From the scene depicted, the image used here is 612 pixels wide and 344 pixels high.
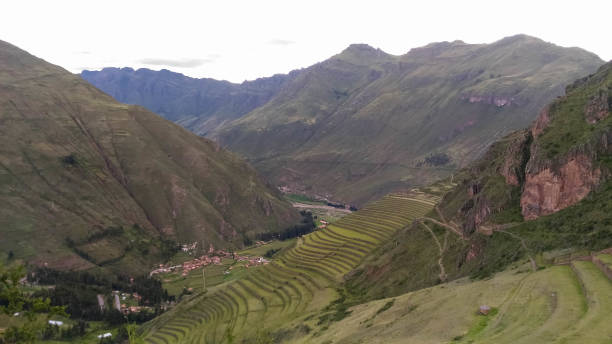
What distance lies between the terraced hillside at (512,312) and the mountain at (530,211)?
7371 millimetres

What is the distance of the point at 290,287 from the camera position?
107062 mm

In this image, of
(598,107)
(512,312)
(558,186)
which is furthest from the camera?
(598,107)

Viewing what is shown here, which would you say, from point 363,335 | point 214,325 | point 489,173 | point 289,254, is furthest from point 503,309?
point 289,254

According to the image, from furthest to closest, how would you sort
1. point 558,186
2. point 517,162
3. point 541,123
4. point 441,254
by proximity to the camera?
point 441,254, point 541,123, point 517,162, point 558,186

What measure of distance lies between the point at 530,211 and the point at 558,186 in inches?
237

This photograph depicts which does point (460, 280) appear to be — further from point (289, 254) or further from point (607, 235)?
point (289, 254)

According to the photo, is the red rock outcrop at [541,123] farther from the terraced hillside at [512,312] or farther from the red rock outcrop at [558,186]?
the terraced hillside at [512,312]

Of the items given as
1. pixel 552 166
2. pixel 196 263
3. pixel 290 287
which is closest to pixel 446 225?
pixel 552 166

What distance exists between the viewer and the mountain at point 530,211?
5791 cm

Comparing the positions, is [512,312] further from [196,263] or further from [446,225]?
[196,263]

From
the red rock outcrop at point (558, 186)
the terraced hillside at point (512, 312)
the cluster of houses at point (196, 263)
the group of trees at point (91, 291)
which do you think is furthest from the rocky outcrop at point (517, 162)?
the cluster of houses at point (196, 263)

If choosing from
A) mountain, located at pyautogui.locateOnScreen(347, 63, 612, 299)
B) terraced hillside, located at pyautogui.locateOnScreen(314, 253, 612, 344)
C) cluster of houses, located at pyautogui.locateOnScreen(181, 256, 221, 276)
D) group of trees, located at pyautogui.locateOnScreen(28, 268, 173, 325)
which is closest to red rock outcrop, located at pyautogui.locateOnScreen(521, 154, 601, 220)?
mountain, located at pyautogui.locateOnScreen(347, 63, 612, 299)

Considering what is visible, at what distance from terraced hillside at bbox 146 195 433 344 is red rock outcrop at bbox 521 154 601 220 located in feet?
149

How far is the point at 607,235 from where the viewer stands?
50.0 m
